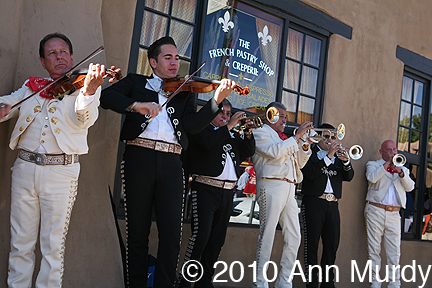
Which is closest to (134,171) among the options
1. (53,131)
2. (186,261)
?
(53,131)

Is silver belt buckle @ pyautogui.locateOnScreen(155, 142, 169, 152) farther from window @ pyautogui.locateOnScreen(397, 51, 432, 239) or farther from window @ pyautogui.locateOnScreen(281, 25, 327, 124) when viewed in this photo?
window @ pyautogui.locateOnScreen(397, 51, 432, 239)

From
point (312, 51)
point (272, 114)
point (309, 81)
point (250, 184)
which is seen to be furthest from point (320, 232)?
point (312, 51)

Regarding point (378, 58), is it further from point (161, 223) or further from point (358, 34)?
point (161, 223)

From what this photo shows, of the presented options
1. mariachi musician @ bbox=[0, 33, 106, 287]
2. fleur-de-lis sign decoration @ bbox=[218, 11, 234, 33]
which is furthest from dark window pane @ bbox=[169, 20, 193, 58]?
mariachi musician @ bbox=[0, 33, 106, 287]

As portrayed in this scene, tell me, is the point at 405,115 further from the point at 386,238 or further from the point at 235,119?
the point at 235,119

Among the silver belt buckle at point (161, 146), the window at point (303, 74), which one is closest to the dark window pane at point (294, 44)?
the window at point (303, 74)

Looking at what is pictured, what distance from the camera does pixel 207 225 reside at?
4.14 m

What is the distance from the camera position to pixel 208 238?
4.21 meters

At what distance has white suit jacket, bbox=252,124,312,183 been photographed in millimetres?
4949

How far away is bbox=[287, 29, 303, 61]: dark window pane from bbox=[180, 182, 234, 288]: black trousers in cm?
277

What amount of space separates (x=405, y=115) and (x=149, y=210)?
20.0ft

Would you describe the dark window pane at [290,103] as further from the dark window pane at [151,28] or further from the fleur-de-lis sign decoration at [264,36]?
the dark window pane at [151,28]

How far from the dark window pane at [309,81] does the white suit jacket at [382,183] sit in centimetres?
155

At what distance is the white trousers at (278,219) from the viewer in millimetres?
4844
